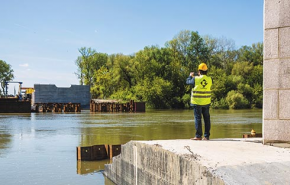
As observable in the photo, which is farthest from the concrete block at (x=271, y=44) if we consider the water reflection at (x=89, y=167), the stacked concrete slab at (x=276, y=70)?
the water reflection at (x=89, y=167)

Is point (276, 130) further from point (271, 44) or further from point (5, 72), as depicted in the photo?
point (5, 72)

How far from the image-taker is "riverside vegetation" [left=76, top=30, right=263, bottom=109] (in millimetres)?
77438

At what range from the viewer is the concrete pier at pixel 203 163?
5.59m

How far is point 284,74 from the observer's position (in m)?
7.75

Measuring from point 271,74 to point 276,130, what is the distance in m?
1.14

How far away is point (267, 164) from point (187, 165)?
4.05ft

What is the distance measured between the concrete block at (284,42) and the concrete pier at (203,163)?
1.89 metres

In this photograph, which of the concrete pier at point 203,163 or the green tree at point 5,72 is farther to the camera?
the green tree at point 5,72

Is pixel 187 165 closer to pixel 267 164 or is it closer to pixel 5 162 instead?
pixel 267 164

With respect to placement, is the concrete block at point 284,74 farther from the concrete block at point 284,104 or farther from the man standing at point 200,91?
the man standing at point 200,91

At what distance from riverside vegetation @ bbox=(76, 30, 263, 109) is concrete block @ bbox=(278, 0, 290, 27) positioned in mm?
67359

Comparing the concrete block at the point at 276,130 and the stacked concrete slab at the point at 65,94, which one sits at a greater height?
the stacked concrete slab at the point at 65,94

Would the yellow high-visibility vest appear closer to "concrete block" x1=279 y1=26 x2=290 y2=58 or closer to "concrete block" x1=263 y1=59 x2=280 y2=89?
"concrete block" x1=263 y1=59 x2=280 y2=89

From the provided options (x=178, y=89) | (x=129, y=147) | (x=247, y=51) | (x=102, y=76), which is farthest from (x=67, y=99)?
(x=129, y=147)
